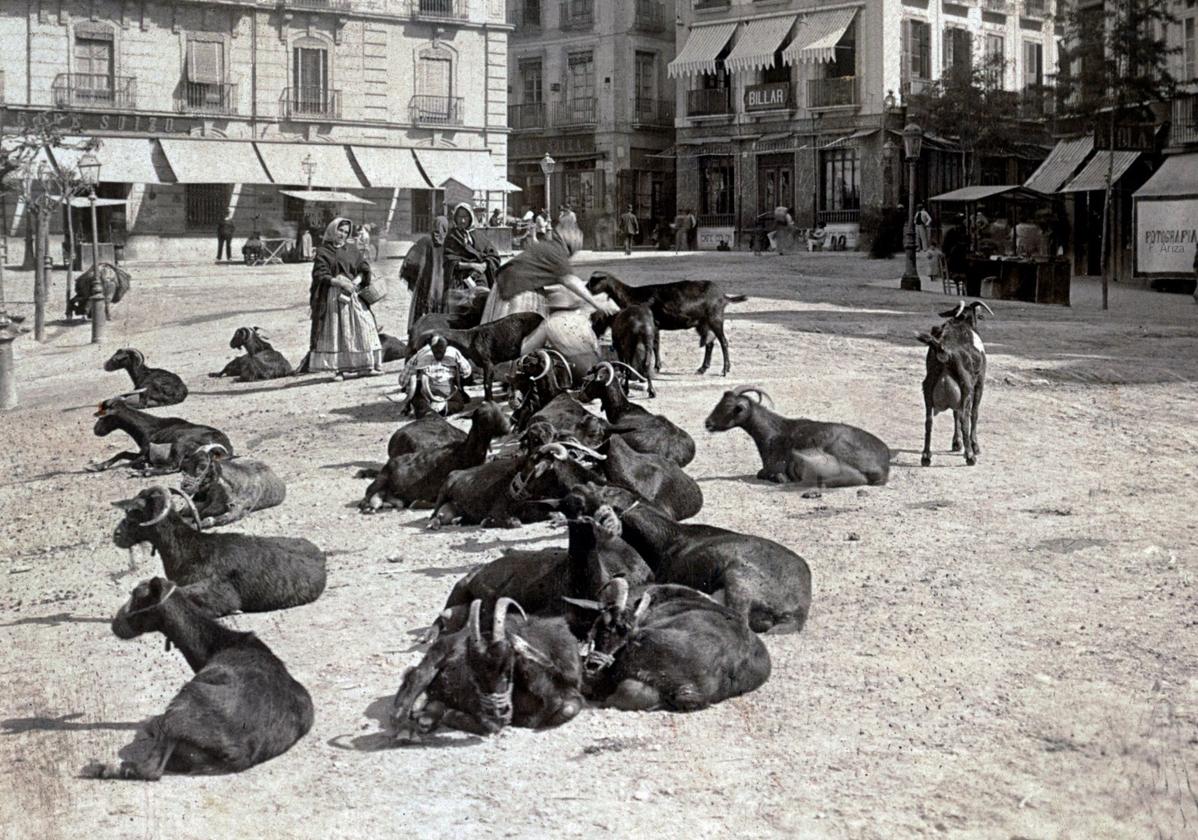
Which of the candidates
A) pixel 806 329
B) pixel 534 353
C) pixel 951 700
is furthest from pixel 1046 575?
pixel 806 329

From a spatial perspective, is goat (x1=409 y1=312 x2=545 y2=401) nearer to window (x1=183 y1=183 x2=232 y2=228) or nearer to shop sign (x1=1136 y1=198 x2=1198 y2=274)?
shop sign (x1=1136 y1=198 x2=1198 y2=274)

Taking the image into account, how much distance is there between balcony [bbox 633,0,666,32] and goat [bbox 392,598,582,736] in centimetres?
4641

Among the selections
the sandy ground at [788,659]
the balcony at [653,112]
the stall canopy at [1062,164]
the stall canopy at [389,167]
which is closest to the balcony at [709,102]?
the balcony at [653,112]

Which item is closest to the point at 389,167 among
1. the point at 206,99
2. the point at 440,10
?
the point at 440,10

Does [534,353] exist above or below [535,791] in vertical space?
above

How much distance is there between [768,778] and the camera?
16.5 feet

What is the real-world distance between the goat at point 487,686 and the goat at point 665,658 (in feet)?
0.58

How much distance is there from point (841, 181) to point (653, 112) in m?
8.51

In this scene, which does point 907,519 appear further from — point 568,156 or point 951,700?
point 568,156

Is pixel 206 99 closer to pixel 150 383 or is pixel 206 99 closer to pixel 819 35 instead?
pixel 819 35

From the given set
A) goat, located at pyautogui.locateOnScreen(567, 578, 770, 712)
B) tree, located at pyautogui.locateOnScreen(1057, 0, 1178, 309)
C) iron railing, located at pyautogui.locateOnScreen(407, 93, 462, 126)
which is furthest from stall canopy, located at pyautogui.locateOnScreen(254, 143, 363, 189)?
goat, located at pyautogui.locateOnScreen(567, 578, 770, 712)

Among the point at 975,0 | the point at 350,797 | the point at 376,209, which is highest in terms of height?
the point at 975,0

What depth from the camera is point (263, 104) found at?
4256 cm

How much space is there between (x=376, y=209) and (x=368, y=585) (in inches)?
1482
